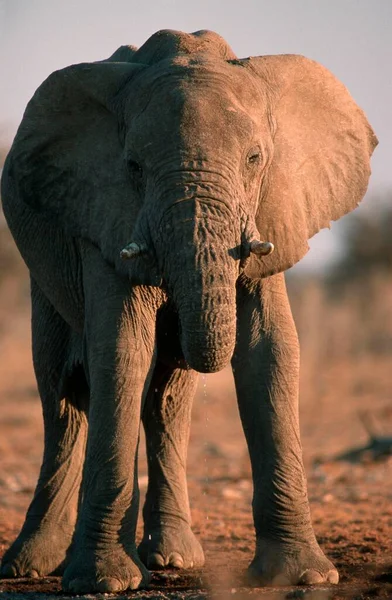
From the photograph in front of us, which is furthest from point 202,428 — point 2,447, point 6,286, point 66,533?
point 6,286

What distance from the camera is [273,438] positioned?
566 cm

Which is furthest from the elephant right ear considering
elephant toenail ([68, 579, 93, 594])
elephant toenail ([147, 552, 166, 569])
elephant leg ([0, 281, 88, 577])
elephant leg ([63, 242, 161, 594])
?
elephant toenail ([147, 552, 166, 569])

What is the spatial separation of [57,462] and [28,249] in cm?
104

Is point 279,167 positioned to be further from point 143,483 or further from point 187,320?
point 143,483

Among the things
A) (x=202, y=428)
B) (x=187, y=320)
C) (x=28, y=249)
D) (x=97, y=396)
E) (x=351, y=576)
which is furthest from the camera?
(x=202, y=428)

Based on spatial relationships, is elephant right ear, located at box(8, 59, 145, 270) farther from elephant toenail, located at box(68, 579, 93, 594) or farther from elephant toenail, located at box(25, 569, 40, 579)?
elephant toenail, located at box(25, 569, 40, 579)

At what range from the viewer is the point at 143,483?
9656mm

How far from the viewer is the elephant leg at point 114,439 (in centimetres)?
553

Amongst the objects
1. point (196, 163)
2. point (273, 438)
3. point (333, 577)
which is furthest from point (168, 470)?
point (196, 163)

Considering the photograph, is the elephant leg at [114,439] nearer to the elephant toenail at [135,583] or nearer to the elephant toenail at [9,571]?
the elephant toenail at [135,583]

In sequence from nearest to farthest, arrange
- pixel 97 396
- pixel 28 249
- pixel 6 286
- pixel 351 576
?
pixel 97 396 → pixel 351 576 → pixel 28 249 → pixel 6 286

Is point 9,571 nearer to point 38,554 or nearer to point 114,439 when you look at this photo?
point 38,554

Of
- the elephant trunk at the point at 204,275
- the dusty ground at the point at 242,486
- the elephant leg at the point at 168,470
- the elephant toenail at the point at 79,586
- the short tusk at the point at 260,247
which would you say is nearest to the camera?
the elephant trunk at the point at 204,275

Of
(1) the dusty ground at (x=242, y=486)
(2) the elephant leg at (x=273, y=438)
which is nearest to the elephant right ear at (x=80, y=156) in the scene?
(2) the elephant leg at (x=273, y=438)
